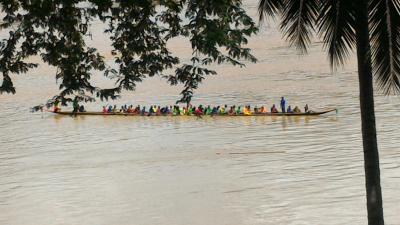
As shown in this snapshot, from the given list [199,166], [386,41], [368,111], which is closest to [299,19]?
[386,41]

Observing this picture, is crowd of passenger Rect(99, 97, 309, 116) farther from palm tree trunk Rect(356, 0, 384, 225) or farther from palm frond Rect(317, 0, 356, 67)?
palm frond Rect(317, 0, 356, 67)

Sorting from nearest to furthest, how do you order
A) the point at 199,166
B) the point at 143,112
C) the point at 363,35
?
the point at 363,35 < the point at 199,166 < the point at 143,112

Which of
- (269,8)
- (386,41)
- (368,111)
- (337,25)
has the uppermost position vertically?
(269,8)

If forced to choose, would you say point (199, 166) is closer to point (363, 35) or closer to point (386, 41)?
point (386, 41)

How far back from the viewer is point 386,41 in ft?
27.9

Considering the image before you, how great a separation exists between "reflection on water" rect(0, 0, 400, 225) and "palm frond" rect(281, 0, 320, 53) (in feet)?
36.9

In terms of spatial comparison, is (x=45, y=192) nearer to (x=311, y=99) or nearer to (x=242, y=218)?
(x=242, y=218)

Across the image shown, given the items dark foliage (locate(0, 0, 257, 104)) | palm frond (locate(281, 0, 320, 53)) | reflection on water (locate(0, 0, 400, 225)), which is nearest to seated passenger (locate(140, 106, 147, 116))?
reflection on water (locate(0, 0, 400, 225))

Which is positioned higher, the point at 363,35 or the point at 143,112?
the point at 363,35

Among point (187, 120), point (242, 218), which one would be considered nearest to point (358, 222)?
point (242, 218)

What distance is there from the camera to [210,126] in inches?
1550

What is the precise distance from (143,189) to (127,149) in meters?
9.30

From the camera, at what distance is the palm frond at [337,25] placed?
320 inches

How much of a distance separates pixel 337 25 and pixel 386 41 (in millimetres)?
718
